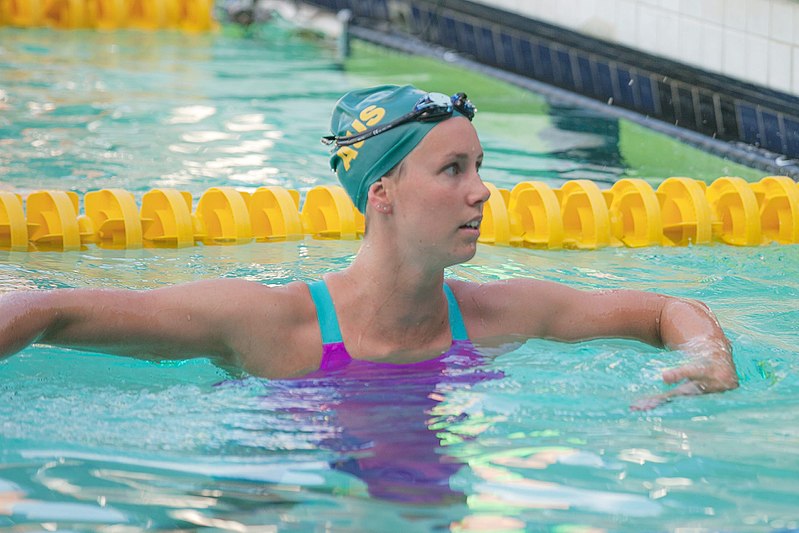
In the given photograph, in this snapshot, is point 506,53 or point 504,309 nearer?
point 504,309

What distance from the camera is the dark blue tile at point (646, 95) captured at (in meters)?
8.71

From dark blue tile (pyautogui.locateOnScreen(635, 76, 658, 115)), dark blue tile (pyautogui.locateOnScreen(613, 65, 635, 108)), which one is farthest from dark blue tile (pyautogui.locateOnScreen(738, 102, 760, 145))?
dark blue tile (pyautogui.locateOnScreen(613, 65, 635, 108))

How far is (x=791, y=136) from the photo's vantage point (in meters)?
7.48

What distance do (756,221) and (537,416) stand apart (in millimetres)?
3015

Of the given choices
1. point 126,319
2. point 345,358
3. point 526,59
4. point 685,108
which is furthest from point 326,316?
point 526,59

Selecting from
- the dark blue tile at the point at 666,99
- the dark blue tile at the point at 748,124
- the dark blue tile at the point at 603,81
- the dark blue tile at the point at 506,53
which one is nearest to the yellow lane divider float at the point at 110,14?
the dark blue tile at the point at 506,53

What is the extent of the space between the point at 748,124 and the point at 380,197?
16.6 feet

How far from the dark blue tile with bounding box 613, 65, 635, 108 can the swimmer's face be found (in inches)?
230

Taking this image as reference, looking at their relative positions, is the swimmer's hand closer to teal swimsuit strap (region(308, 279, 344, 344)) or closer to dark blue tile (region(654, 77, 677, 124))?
teal swimsuit strap (region(308, 279, 344, 344))

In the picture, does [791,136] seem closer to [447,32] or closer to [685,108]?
[685,108]

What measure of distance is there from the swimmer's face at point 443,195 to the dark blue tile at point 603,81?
6.03m

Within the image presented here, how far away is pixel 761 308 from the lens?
4742 millimetres

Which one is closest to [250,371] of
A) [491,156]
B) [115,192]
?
[115,192]

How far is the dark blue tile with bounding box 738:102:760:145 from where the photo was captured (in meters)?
7.77
